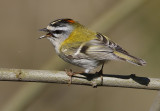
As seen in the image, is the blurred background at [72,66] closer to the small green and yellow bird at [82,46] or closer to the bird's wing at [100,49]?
the small green and yellow bird at [82,46]

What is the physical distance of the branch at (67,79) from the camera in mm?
2941

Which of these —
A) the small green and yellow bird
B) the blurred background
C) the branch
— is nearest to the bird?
the small green and yellow bird

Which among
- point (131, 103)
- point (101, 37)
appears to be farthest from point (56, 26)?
point (131, 103)

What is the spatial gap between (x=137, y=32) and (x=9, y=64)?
2.10m

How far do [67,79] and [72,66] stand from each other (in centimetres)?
139

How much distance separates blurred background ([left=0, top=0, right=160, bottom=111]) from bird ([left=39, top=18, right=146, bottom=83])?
0.51 meters

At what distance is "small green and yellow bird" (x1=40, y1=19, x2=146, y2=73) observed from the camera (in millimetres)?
3680

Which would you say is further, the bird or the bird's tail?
the bird

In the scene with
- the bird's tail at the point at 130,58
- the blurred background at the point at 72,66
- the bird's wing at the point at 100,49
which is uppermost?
the bird's tail at the point at 130,58

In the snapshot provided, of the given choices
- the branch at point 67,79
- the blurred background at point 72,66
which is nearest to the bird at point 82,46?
the branch at point 67,79

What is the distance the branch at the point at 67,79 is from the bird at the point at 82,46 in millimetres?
355

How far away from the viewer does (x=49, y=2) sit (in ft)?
19.0

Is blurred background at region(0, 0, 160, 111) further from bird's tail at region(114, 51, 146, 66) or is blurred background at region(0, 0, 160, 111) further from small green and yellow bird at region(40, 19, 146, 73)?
bird's tail at region(114, 51, 146, 66)

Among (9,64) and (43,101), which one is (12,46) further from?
(43,101)
